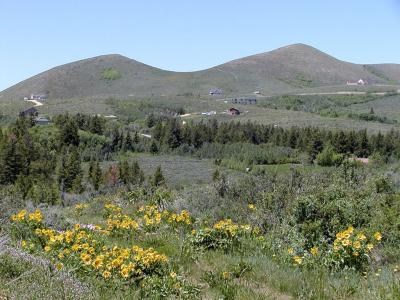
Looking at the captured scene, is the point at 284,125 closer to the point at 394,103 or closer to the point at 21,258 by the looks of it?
the point at 394,103

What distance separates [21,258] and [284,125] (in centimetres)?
9415

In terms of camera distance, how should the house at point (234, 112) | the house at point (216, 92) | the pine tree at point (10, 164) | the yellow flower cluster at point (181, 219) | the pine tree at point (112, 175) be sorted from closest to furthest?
the yellow flower cluster at point (181, 219) → the pine tree at point (112, 175) → the pine tree at point (10, 164) → the house at point (234, 112) → the house at point (216, 92)

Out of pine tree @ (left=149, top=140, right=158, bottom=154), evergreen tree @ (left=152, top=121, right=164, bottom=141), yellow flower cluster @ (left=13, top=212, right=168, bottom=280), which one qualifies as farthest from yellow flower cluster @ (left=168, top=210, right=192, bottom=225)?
evergreen tree @ (left=152, top=121, right=164, bottom=141)

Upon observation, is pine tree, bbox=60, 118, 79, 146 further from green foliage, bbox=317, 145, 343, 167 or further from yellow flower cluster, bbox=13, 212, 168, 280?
yellow flower cluster, bbox=13, 212, 168, 280

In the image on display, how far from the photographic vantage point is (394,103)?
446 ft

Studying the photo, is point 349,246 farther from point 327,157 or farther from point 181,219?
point 327,157

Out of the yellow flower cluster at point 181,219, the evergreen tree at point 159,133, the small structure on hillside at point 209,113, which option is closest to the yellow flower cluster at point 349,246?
the yellow flower cluster at point 181,219

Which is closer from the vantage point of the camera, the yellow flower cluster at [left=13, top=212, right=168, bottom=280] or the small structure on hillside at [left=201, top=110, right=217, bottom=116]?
the yellow flower cluster at [left=13, top=212, right=168, bottom=280]

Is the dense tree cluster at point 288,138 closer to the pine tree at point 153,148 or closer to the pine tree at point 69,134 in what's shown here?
the pine tree at point 153,148

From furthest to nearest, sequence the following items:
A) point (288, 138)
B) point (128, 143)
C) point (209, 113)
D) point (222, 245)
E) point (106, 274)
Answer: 1. point (209, 113)
2. point (288, 138)
3. point (128, 143)
4. point (222, 245)
5. point (106, 274)

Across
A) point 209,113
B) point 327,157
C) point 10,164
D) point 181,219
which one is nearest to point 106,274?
point 181,219

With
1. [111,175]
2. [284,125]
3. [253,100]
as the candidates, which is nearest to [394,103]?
[253,100]

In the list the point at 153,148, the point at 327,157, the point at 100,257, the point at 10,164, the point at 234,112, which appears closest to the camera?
the point at 100,257

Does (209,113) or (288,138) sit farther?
(209,113)
